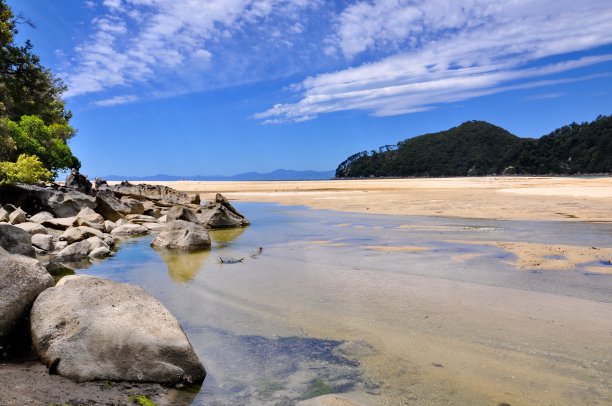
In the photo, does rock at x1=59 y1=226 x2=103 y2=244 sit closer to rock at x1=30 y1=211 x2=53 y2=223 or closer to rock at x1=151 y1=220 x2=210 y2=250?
rock at x1=151 y1=220 x2=210 y2=250

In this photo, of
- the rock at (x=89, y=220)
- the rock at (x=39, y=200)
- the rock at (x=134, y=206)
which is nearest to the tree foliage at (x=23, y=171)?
the rock at (x=39, y=200)

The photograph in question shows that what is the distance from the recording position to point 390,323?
673 centimetres

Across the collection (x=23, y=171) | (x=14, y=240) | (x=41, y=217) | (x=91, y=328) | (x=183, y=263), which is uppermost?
(x=23, y=171)

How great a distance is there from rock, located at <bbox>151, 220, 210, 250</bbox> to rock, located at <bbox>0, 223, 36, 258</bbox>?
15.3 ft

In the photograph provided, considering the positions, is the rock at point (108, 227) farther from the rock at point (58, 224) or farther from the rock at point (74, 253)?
the rock at point (74, 253)

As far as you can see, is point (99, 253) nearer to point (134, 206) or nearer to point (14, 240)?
point (14, 240)

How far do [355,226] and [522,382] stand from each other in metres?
14.2

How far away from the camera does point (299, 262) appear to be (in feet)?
38.0

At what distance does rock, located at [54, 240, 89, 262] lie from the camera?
12.5 m

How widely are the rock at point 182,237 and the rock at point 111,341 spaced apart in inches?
346

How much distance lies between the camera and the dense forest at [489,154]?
111 m

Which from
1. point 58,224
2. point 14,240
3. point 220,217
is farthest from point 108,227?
point 14,240

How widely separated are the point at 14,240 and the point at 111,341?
636 centimetres

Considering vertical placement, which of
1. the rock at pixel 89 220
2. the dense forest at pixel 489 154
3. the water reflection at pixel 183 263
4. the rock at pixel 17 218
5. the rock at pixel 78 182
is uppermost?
the dense forest at pixel 489 154
